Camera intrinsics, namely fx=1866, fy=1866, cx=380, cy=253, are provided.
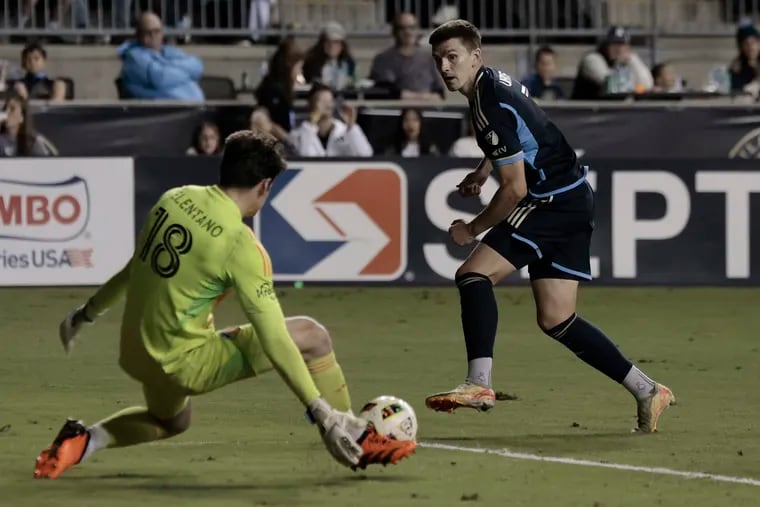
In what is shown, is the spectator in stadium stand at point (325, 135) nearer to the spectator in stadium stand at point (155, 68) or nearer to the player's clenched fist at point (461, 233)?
the spectator in stadium stand at point (155, 68)

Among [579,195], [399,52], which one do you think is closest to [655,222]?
[399,52]

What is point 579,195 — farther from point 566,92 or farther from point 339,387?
point 566,92

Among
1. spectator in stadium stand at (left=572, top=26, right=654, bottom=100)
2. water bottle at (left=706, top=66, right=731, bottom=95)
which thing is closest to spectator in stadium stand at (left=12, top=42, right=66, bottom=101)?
spectator in stadium stand at (left=572, top=26, right=654, bottom=100)

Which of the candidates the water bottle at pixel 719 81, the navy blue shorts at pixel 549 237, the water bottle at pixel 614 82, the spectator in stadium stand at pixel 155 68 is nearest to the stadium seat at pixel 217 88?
the spectator in stadium stand at pixel 155 68

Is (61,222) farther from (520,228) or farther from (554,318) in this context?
(554,318)

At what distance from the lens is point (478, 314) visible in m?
9.08

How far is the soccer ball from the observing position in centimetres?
733

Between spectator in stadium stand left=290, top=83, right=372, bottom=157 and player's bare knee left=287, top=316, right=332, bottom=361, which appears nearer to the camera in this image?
player's bare knee left=287, top=316, right=332, bottom=361

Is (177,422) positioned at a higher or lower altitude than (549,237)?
lower

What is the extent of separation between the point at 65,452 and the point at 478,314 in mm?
2467

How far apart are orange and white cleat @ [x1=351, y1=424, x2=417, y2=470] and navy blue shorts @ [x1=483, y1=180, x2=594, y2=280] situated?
2.14 meters

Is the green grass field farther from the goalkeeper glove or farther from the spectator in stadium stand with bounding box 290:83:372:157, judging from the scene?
the spectator in stadium stand with bounding box 290:83:372:157

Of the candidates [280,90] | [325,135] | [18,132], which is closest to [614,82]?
[325,135]

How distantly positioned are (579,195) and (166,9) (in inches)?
507
